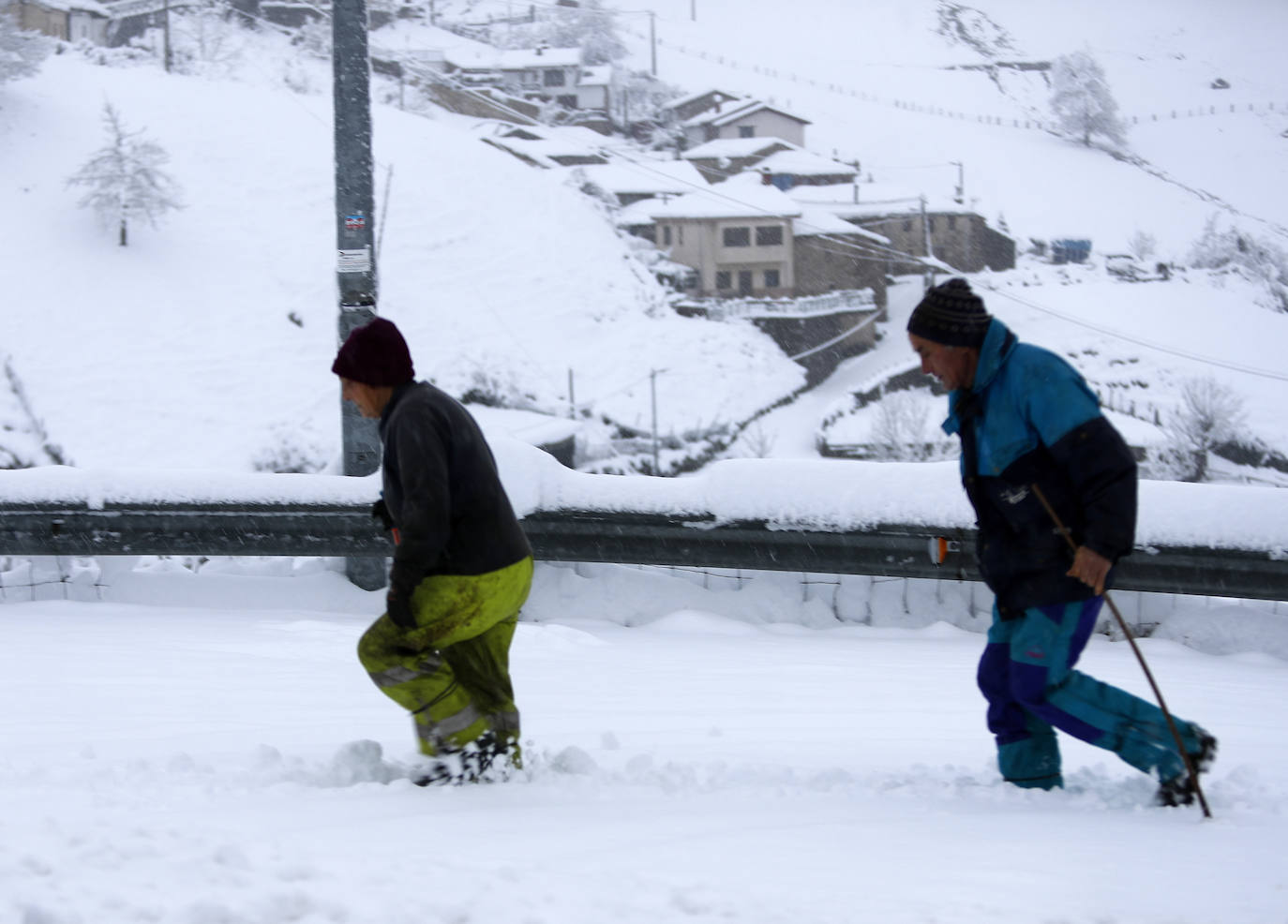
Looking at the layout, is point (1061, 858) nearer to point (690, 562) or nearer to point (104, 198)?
point (690, 562)

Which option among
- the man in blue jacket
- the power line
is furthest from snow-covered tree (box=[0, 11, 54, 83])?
the man in blue jacket

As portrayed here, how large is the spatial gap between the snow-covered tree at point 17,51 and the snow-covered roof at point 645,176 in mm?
21420

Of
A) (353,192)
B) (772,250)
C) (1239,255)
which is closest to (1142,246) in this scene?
(1239,255)

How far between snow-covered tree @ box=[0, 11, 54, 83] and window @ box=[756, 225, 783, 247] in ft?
90.9

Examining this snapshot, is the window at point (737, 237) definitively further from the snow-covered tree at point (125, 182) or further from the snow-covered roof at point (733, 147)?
the snow-covered tree at point (125, 182)

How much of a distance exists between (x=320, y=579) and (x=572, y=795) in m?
3.83

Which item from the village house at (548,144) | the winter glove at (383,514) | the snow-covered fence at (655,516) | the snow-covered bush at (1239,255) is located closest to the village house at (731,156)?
the village house at (548,144)

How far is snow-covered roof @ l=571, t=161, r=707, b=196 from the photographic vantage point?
4209 cm

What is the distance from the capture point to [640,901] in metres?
2.21

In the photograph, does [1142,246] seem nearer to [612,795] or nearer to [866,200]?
[866,200]

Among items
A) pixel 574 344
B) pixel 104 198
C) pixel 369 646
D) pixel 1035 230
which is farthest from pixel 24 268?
pixel 369 646

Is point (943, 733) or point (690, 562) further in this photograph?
point (690, 562)

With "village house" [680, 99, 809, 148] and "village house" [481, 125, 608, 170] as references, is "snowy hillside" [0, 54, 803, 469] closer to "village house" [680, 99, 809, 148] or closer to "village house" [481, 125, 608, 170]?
"village house" [481, 125, 608, 170]

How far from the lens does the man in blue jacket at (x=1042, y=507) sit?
2.86 meters
